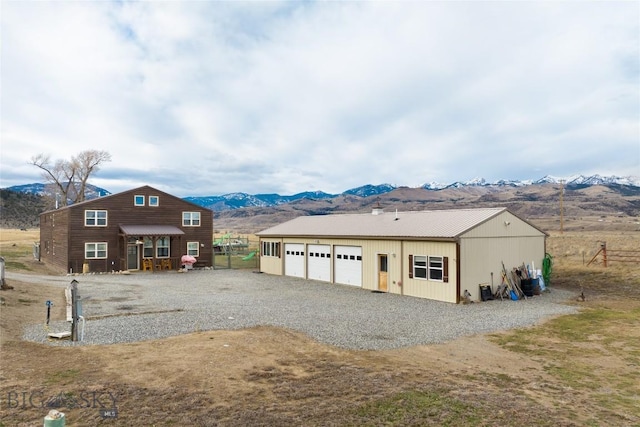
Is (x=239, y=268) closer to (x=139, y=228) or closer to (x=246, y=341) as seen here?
(x=139, y=228)

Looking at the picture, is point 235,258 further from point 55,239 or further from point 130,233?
point 55,239

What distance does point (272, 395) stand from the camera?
8.02 m

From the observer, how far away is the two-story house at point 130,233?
108 feet

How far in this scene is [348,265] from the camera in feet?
84.6

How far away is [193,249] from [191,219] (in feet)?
8.68

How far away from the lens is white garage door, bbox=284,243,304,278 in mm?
29609

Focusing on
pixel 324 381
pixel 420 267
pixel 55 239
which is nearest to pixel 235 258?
pixel 55 239

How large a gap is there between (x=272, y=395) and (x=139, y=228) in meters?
30.1

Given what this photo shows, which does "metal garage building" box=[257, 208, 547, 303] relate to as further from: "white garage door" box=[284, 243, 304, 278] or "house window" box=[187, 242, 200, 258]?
"house window" box=[187, 242, 200, 258]

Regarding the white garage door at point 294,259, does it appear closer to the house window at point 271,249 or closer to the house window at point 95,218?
the house window at point 271,249

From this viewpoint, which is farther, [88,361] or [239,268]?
[239,268]

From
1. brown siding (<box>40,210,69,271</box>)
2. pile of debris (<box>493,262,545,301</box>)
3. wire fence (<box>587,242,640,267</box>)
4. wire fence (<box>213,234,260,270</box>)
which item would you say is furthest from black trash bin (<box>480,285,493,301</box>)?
brown siding (<box>40,210,69,271</box>)

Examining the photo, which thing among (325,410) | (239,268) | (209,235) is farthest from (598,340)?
(209,235)

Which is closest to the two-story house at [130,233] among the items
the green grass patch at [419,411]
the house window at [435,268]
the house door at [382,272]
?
the house door at [382,272]
